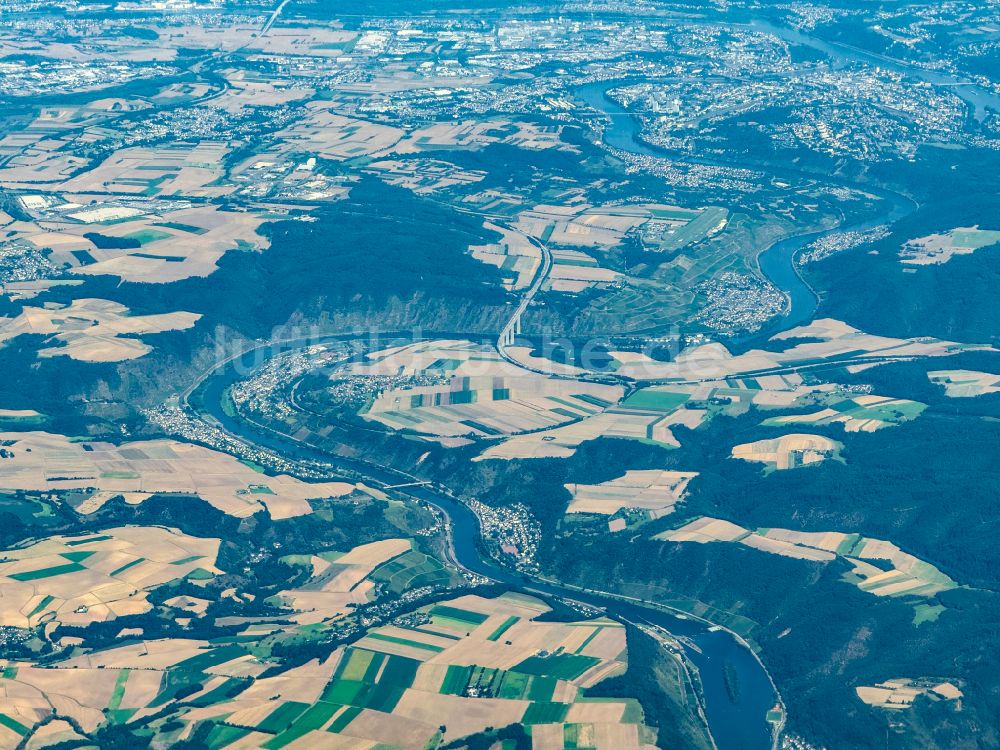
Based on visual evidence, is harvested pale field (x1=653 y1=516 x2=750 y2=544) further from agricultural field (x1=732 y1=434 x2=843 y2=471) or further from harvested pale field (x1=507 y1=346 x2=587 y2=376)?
harvested pale field (x1=507 y1=346 x2=587 y2=376)

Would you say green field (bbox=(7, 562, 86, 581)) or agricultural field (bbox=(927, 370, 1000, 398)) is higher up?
green field (bbox=(7, 562, 86, 581))

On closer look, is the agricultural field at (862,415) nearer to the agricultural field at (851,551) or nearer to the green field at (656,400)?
the green field at (656,400)

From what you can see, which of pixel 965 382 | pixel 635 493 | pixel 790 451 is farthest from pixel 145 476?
pixel 965 382

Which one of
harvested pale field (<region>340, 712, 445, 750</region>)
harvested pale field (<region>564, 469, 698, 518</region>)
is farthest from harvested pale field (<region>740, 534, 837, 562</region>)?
harvested pale field (<region>340, 712, 445, 750</region>)

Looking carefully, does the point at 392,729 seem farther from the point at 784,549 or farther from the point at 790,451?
the point at 790,451

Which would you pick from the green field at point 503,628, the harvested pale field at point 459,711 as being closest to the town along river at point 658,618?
the green field at point 503,628

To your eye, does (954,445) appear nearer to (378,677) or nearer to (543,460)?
(543,460)

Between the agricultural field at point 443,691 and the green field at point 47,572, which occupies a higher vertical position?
the green field at point 47,572
